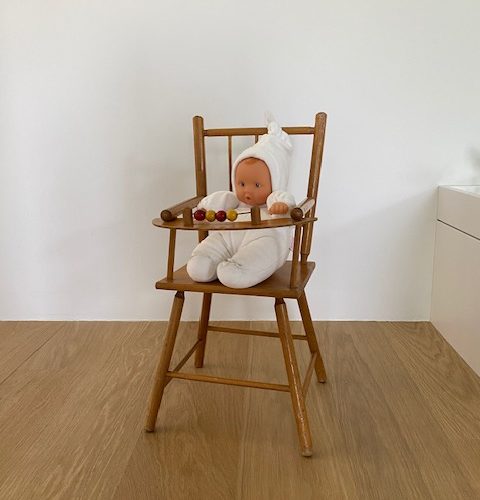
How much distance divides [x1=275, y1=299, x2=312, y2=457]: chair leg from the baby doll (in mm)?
103

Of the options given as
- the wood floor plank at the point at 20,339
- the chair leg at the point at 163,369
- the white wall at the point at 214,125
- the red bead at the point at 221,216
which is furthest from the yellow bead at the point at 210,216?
the wood floor plank at the point at 20,339

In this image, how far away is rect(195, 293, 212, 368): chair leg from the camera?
153 centimetres

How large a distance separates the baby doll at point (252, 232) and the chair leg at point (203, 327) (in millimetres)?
223

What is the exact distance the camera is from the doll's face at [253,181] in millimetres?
1342

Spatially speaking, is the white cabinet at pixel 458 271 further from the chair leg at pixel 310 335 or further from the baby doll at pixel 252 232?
the baby doll at pixel 252 232

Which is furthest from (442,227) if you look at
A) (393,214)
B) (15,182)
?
(15,182)

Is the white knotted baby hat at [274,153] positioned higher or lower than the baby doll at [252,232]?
higher

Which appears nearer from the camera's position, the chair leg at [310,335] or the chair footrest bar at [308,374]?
the chair footrest bar at [308,374]

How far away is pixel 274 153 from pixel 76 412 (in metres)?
0.79

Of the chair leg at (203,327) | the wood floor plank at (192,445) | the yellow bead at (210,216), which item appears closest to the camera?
the wood floor plank at (192,445)

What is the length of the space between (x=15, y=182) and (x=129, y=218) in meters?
0.40

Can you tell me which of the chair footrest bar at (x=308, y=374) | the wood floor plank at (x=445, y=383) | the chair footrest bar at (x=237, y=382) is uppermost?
the chair footrest bar at (x=237, y=382)

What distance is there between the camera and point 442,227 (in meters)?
1.81

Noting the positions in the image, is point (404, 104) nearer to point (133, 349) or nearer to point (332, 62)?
point (332, 62)
